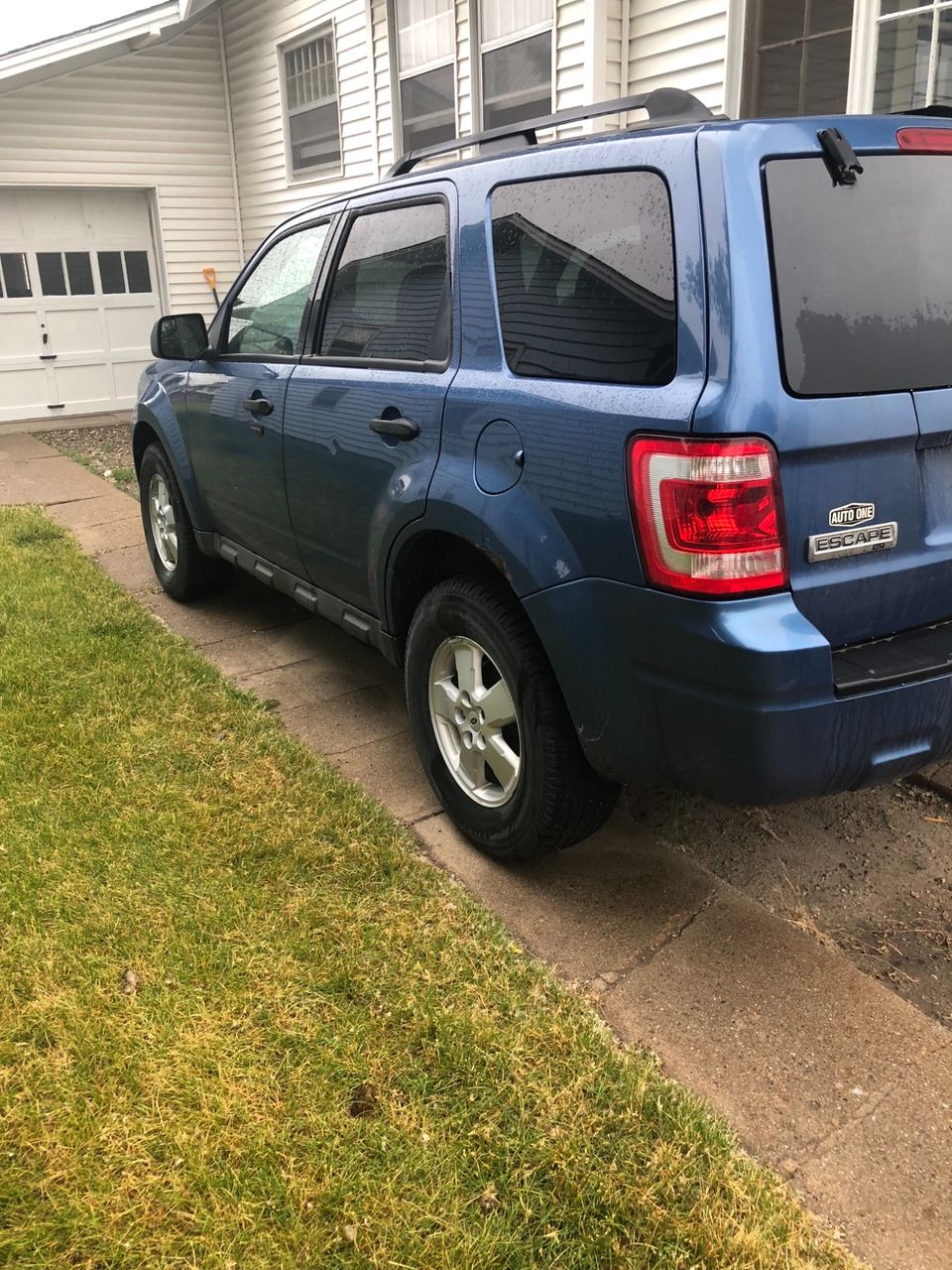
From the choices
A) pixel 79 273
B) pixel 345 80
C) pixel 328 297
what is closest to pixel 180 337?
pixel 328 297

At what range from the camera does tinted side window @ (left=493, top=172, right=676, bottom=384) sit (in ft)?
7.59

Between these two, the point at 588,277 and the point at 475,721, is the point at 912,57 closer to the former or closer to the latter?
the point at 588,277

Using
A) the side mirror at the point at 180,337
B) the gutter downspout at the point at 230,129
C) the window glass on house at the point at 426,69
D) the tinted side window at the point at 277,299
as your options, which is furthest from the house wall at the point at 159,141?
the tinted side window at the point at 277,299

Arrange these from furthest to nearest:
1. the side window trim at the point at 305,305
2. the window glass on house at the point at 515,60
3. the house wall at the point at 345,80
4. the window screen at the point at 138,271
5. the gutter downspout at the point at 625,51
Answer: the window screen at the point at 138,271 < the window glass on house at the point at 515,60 < the house wall at the point at 345,80 < the gutter downspout at the point at 625,51 < the side window trim at the point at 305,305

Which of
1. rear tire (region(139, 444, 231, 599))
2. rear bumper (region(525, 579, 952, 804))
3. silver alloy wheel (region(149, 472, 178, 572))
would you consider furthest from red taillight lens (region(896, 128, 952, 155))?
silver alloy wheel (region(149, 472, 178, 572))

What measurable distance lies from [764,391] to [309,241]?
2.46 m

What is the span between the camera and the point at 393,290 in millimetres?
3396

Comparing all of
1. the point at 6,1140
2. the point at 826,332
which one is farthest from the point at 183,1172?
the point at 826,332

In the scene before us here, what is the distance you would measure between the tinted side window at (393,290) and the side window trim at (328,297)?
17 mm

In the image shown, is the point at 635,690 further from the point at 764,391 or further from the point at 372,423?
the point at 372,423

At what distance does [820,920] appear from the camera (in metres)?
2.87

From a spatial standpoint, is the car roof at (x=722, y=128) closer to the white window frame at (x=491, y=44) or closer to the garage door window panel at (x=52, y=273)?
the white window frame at (x=491, y=44)

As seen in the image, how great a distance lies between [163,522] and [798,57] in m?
4.76

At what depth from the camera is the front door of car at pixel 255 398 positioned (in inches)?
157
